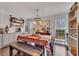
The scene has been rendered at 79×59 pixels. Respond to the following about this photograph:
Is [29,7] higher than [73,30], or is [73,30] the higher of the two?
[29,7]

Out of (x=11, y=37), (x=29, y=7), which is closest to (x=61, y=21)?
(x=29, y=7)

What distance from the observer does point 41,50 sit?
203 centimetres

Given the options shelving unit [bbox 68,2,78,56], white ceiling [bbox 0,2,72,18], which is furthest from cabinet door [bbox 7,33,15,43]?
shelving unit [bbox 68,2,78,56]

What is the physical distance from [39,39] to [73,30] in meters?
0.56

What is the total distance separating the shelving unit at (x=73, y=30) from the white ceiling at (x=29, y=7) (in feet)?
0.39

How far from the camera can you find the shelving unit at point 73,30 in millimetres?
1979

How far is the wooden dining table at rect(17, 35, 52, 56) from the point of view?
2.01 meters

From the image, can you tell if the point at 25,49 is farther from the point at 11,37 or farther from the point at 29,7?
the point at 29,7

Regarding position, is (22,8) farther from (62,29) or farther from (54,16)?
(62,29)

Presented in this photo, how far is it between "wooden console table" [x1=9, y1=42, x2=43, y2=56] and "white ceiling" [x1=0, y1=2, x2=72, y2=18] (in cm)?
49

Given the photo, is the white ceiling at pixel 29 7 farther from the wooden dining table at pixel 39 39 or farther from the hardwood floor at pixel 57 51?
the hardwood floor at pixel 57 51

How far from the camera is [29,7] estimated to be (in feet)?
6.70

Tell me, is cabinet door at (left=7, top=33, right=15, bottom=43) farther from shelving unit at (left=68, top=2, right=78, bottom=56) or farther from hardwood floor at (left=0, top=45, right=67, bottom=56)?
shelving unit at (left=68, top=2, right=78, bottom=56)

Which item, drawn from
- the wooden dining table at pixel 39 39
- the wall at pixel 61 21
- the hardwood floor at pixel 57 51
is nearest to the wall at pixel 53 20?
the wall at pixel 61 21
